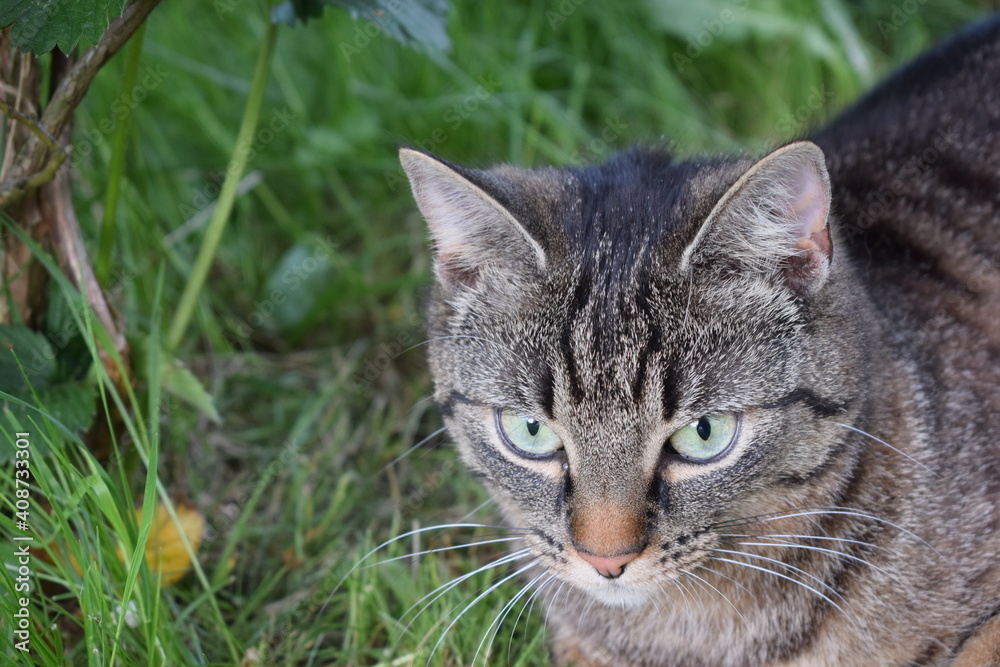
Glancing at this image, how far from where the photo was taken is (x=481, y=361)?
1938 millimetres

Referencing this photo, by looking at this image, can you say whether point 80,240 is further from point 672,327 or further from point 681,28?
point 681,28

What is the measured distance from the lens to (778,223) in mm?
1780

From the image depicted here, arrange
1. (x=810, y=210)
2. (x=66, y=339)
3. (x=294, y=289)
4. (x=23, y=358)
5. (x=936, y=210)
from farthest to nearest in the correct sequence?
1. (x=294, y=289)
2. (x=936, y=210)
3. (x=66, y=339)
4. (x=23, y=358)
5. (x=810, y=210)

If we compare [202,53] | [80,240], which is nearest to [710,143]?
[202,53]

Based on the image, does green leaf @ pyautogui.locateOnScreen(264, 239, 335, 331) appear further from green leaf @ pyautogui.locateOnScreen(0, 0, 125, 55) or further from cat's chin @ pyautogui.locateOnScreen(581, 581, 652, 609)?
cat's chin @ pyautogui.locateOnScreen(581, 581, 652, 609)

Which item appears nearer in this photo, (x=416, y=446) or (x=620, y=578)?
(x=620, y=578)

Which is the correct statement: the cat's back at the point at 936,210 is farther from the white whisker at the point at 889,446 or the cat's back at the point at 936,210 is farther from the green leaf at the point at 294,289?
the green leaf at the point at 294,289

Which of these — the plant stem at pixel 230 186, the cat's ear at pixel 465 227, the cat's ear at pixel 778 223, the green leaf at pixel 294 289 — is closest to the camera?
the cat's ear at pixel 778 223

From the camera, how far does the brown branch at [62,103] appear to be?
1994 mm

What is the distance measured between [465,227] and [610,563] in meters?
0.72

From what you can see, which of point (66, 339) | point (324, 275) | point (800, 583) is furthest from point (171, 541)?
point (800, 583)

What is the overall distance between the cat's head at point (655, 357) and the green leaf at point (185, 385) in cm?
67

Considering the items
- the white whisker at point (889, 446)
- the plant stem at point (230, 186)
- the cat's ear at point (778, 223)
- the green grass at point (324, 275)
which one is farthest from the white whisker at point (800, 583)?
the plant stem at point (230, 186)

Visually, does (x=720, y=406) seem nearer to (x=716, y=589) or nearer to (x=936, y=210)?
(x=716, y=589)
